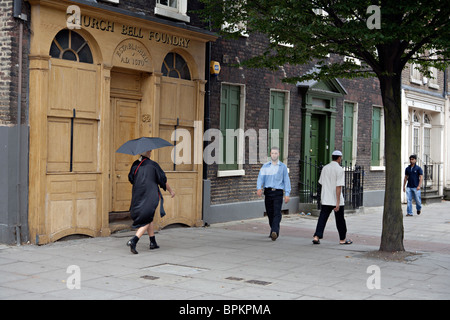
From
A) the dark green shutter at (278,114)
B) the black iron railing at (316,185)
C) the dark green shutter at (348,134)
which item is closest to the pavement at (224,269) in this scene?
the dark green shutter at (278,114)

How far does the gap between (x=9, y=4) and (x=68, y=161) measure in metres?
2.91

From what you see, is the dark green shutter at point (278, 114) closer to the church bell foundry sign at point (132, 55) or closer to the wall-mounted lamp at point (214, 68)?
the wall-mounted lamp at point (214, 68)

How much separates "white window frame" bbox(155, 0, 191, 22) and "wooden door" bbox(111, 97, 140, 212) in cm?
197

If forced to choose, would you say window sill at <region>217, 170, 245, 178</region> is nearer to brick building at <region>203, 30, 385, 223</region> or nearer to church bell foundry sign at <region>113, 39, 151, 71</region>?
brick building at <region>203, 30, 385, 223</region>

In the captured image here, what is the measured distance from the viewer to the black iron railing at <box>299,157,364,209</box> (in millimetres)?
17891

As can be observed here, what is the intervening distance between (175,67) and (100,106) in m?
2.55

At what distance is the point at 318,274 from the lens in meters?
8.80

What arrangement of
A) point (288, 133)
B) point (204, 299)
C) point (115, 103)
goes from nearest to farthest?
point (204, 299) → point (115, 103) → point (288, 133)

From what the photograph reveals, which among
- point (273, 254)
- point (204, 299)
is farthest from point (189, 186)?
point (204, 299)

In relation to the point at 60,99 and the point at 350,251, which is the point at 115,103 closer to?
the point at 60,99

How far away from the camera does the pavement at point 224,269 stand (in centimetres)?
739

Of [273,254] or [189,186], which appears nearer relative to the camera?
[273,254]
